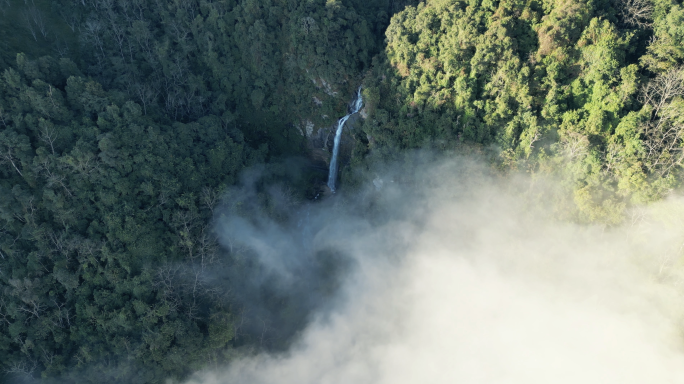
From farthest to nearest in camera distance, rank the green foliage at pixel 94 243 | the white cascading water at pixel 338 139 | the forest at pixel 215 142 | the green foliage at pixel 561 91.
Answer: the white cascading water at pixel 338 139
the green foliage at pixel 94 243
the forest at pixel 215 142
the green foliage at pixel 561 91

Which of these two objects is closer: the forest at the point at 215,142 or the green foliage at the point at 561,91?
the green foliage at the point at 561,91

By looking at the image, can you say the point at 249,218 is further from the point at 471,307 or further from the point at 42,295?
the point at 471,307

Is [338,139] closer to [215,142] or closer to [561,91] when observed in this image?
[215,142]

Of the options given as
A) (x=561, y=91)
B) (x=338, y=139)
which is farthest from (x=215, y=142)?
(x=561, y=91)

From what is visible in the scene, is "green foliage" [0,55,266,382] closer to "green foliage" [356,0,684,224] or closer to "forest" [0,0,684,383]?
"forest" [0,0,684,383]

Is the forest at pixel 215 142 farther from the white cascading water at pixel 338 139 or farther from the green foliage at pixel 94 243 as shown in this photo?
the white cascading water at pixel 338 139

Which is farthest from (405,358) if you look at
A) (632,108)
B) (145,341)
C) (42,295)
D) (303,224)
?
(42,295)

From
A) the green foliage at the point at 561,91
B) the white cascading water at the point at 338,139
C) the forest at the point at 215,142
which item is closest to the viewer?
the green foliage at the point at 561,91

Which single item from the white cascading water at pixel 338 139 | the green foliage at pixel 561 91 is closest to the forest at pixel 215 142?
the green foliage at pixel 561 91
